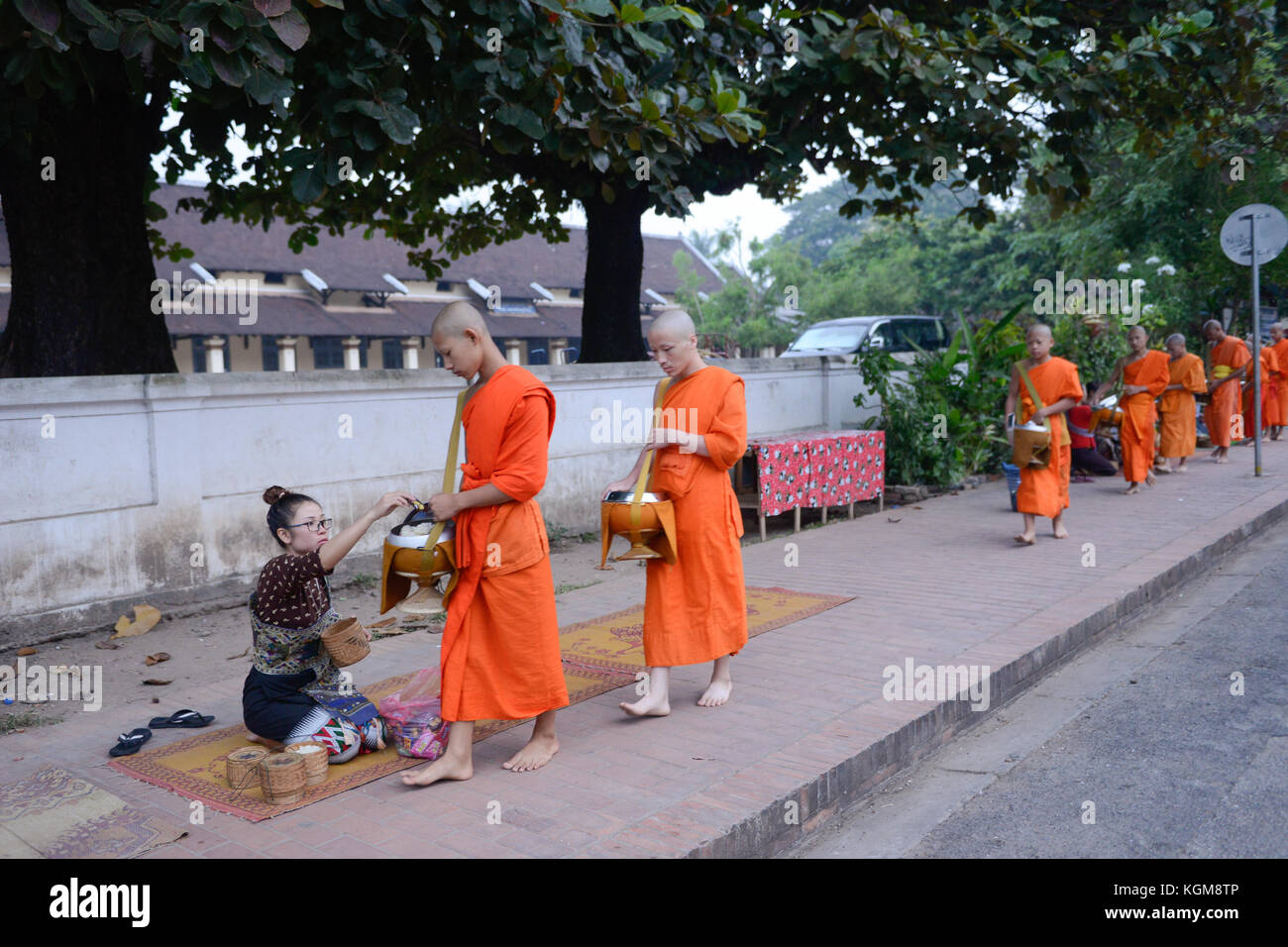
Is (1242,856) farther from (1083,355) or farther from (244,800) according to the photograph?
(1083,355)

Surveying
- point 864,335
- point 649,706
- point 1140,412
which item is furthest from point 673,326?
point 864,335

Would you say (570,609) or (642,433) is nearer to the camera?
(570,609)

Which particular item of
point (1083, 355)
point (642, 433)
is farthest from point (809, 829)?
point (1083, 355)

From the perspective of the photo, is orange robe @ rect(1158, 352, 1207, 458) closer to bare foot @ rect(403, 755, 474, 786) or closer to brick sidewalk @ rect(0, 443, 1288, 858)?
brick sidewalk @ rect(0, 443, 1288, 858)

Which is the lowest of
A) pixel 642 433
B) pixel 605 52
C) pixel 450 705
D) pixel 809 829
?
pixel 809 829

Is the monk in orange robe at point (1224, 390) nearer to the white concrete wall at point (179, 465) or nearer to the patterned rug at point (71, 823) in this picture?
the white concrete wall at point (179, 465)

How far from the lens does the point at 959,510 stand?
10.7 metres

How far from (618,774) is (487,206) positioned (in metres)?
10.4

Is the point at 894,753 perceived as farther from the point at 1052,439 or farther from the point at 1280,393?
the point at 1280,393

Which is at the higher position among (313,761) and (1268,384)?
(1268,384)

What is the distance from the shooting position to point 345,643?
4.23m

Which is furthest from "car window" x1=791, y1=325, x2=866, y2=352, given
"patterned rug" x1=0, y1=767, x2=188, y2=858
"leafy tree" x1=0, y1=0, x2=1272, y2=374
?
"patterned rug" x1=0, y1=767, x2=188, y2=858

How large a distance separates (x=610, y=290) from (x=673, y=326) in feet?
23.3

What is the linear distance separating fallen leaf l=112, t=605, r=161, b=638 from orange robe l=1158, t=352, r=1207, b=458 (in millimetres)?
11380
